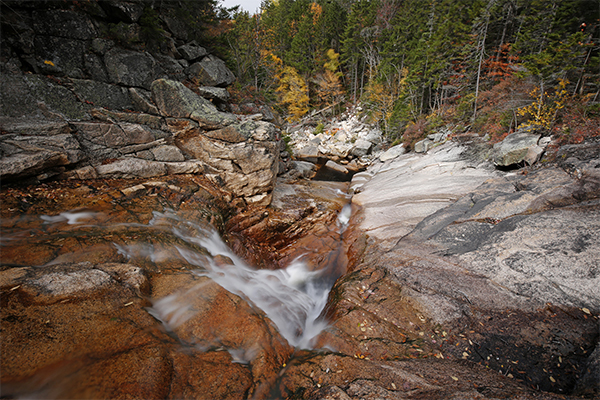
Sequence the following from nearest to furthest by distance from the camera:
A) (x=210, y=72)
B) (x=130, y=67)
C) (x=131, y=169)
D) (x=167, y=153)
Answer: (x=131, y=169)
(x=167, y=153)
(x=130, y=67)
(x=210, y=72)

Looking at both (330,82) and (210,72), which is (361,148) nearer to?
(330,82)

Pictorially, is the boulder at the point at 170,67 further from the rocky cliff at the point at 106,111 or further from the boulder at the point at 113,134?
the boulder at the point at 113,134

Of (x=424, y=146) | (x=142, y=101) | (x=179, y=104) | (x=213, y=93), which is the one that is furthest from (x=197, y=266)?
(x=424, y=146)

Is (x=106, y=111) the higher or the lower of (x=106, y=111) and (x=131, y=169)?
the higher

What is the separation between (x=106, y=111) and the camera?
9.09m

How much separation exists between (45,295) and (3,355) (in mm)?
972

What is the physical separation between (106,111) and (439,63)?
91.8 ft

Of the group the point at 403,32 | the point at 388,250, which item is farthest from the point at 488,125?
the point at 403,32

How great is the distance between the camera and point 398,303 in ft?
18.8

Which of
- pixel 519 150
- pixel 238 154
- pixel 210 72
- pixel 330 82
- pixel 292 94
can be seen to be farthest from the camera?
pixel 330 82

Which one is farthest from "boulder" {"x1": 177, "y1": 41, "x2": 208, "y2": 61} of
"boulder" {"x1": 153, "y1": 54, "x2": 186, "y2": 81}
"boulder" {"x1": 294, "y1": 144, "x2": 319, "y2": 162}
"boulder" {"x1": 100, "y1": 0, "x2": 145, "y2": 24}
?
"boulder" {"x1": 294, "y1": 144, "x2": 319, "y2": 162}

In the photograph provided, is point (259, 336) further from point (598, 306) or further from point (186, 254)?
point (598, 306)

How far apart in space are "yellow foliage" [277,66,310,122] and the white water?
34453mm

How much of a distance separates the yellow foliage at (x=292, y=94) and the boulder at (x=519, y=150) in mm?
31798
